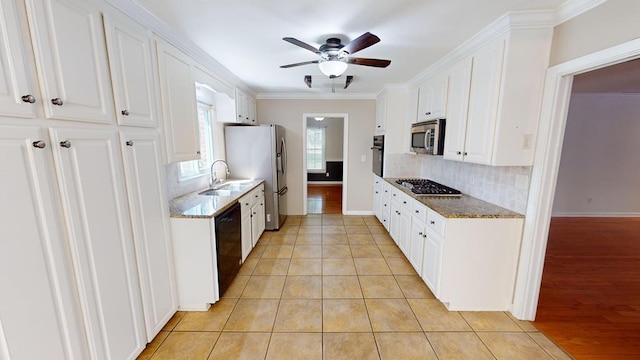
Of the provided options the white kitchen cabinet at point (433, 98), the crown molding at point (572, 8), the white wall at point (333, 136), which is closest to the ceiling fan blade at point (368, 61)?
the white kitchen cabinet at point (433, 98)

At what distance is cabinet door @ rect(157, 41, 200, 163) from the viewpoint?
1.99 metres

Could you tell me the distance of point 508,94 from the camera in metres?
1.93

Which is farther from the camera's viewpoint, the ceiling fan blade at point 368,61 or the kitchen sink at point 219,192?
the kitchen sink at point 219,192

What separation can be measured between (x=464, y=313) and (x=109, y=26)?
11.0ft

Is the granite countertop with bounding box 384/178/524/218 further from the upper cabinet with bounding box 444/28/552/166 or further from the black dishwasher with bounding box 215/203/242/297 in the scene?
the black dishwasher with bounding box 215/203/242/297

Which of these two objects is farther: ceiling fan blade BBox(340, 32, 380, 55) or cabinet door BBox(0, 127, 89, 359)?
ceiling fan blade BBox(340, 32, 380, 55)

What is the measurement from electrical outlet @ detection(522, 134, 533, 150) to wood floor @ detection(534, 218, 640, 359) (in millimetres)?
1465

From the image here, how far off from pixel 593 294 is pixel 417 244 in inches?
66.9

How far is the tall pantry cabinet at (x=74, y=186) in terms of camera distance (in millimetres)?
998

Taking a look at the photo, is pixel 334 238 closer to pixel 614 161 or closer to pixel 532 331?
pixel 532 331

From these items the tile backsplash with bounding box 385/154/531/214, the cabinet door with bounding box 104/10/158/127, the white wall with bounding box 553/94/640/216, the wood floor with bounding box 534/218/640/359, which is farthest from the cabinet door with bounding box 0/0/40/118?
the white wall with bounding box 553/94/640/216

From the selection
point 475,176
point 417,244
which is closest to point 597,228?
point 475,176

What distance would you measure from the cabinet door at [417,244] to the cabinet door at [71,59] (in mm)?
2720

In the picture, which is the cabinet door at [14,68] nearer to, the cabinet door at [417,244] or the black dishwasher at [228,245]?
the black dishwasher at [228,245]
